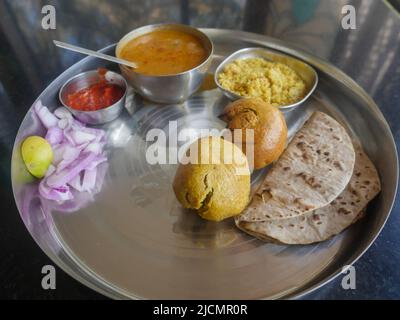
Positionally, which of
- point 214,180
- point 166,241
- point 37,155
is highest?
point 214,180

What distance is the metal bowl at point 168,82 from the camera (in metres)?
1.71

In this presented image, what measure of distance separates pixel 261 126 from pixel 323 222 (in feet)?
1.41

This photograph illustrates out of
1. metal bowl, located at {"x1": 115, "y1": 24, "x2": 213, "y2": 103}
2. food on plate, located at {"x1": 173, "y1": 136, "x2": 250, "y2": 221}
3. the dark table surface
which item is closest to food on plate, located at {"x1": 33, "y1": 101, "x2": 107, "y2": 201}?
the dark table surface

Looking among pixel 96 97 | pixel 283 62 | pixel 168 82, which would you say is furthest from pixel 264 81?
pixel 96 97

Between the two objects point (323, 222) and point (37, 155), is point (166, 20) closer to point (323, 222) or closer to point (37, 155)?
point (37, 155)

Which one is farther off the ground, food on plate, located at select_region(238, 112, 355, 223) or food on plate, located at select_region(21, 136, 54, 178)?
food on plate, located at select_region(238, 112, 355, 223)

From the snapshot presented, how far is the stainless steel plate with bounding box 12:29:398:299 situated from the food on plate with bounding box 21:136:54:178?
0.06 meters

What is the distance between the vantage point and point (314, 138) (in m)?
1.60

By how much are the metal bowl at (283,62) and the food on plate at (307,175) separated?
20 centimetres

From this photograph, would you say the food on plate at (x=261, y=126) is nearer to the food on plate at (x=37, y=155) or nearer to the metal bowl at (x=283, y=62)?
the metal bowl at (x=283, y=62)

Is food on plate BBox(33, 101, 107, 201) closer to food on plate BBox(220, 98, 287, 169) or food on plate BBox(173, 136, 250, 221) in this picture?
food on plate BBox(173, 136, 250, 221)

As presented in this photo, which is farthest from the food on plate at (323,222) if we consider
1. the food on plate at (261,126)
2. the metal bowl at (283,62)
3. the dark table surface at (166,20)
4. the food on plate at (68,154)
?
the food on plate at (68,154)

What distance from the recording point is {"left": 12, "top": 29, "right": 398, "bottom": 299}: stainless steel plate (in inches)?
49.7

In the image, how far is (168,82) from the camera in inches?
67.5
